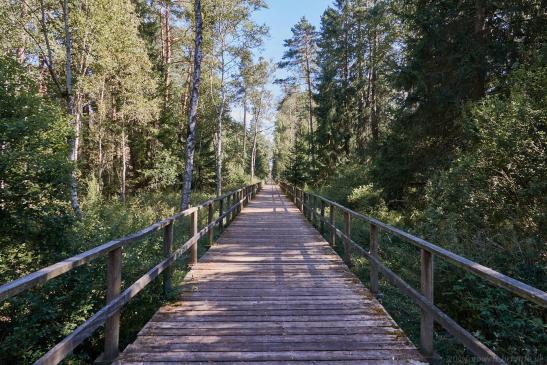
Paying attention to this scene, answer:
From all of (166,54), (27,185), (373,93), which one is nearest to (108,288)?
Result: (27,185)

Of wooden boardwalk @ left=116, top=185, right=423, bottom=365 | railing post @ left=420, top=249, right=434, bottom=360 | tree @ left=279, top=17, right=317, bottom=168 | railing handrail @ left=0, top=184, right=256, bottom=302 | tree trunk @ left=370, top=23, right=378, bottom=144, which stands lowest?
wooden boardwalk @ left=116, top=185, right=423, bottom=365

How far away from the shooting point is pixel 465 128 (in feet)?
30.7

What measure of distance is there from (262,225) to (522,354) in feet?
28.2

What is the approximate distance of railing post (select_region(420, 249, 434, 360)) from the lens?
3.34 meters

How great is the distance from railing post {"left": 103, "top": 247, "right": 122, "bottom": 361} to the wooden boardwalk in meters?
0.12

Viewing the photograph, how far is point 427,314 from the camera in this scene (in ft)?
Answer: 11.0

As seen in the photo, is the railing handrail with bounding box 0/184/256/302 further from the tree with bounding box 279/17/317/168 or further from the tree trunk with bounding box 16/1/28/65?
the tree with bounding box 279/17/317/168

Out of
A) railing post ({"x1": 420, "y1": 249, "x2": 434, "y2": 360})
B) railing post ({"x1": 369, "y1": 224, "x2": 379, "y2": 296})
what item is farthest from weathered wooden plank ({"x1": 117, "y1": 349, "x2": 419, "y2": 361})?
railing post ({"x1": 369, "y1": 224, "x2": 379, "y2": 296})

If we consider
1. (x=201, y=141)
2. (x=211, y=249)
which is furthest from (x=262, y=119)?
(x=211, y=249)

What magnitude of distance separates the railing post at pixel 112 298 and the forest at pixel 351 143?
1.28 m

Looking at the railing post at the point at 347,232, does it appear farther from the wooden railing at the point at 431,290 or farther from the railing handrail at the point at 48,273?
the railing handrail at the point at 48,273

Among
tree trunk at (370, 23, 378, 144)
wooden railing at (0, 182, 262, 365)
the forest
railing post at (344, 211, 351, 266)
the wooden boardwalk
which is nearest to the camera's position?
wooden railing at (0, 182, 262, 365)

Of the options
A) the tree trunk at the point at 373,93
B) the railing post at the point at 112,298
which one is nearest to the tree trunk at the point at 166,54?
the tree trunk at the point at 373,93

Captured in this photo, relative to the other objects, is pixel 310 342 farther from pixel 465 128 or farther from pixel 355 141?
pixel 355 141
